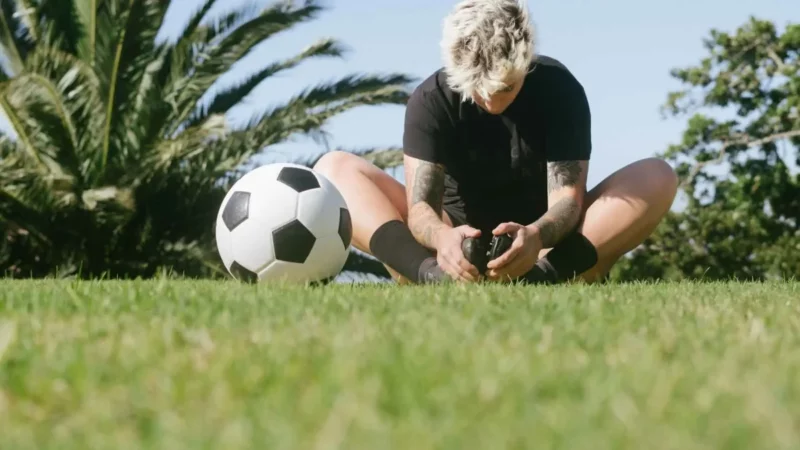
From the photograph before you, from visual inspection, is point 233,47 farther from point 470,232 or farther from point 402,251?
point 470,232

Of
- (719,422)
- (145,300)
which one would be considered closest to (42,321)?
(145,300)

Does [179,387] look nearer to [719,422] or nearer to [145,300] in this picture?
[719,422]

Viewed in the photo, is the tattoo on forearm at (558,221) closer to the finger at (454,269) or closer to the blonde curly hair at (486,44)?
the finger at (454,269)

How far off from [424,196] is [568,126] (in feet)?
2.39

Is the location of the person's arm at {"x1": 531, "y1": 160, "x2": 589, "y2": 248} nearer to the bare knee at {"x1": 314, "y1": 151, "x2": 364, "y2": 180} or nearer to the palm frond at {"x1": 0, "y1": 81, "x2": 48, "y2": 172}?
the bare knee at {"x1": 314, "y1": 151, "x2": 364, "y2": 180}

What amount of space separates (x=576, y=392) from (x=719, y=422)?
257mm

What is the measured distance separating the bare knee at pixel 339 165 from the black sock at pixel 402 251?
41 cm

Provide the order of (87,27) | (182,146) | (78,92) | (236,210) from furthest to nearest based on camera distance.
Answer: (87,27), (78,92), (182,146), (236,210)

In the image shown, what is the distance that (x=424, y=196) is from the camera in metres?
4.43

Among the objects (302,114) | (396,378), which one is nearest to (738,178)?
(302,114)

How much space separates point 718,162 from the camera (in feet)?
52.0

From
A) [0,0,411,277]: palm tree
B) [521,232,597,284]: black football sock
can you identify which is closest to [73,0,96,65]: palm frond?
[0,0,411,277]: palm tree

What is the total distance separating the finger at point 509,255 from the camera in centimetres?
386

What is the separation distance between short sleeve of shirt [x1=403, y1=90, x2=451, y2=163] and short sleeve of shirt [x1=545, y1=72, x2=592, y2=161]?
19.2 inches
